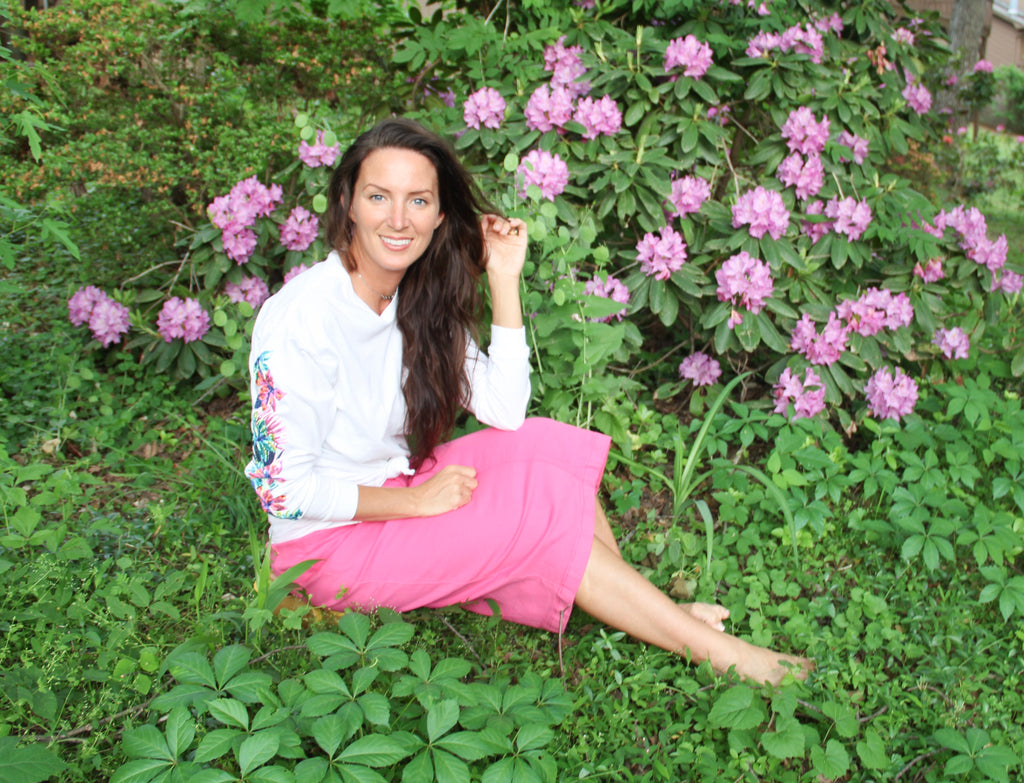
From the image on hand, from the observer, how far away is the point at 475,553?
5.96 feet

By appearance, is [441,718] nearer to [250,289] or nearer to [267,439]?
[267,439]

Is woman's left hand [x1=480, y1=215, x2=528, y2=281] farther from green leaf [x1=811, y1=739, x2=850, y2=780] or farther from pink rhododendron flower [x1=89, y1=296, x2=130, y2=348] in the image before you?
pink rhododendron flower [x1=89, y1=296, x2=130, y2=348]

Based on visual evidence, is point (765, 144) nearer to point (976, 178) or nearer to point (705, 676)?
point (705, 676)

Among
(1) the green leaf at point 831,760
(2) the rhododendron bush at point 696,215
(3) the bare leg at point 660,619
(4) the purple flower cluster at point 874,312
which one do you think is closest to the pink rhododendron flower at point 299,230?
(2) the rhododendron bush at point 696,215

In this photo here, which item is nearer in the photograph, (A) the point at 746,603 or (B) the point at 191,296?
(A) the point at 746,603

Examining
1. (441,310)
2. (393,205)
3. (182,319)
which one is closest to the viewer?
(393,205)

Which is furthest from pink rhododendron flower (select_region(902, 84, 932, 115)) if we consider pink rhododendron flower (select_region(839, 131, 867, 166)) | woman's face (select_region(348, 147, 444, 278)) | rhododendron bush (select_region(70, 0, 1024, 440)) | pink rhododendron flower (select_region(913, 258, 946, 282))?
woman's face (select_region(348, 147, 444, 278))

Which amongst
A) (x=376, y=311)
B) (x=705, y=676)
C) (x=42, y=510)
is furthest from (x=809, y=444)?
(x=42, y=510)

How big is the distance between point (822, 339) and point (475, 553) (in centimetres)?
146

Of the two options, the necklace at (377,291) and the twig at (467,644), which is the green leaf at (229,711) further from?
the necklace at (377,291)

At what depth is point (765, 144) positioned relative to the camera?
9.37 feet

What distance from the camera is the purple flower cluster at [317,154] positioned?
2.58 metres

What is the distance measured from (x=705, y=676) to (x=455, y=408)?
935 mm

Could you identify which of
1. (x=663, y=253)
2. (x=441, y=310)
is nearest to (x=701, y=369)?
(x=663, y=253)
